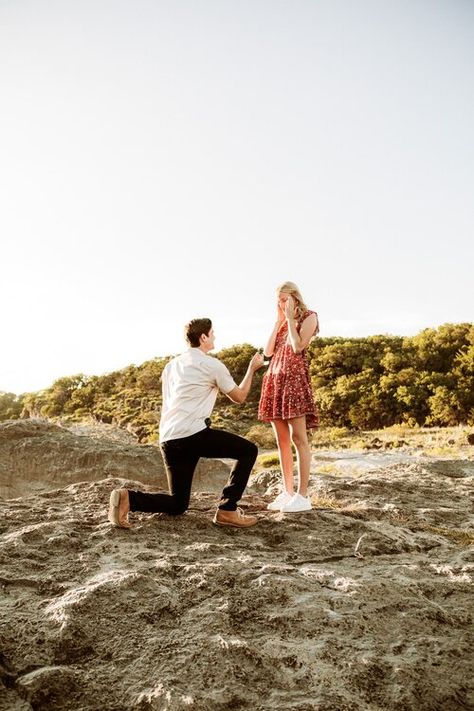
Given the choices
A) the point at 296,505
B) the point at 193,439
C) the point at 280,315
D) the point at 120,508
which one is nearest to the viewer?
the point at 120,508

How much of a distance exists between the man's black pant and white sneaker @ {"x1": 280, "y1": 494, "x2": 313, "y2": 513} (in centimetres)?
65

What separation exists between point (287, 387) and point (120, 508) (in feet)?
5.98

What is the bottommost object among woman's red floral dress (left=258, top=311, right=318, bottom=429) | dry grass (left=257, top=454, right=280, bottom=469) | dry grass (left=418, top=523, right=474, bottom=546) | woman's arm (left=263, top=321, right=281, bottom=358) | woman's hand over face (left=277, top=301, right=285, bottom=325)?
dry grass (left=257, top=454, right=280, bottom=469)

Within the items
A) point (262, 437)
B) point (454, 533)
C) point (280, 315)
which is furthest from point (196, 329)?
point (262, 437)

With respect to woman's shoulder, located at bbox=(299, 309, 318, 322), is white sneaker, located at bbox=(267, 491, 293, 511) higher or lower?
lower

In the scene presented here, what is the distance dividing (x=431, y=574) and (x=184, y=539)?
5.64 ft

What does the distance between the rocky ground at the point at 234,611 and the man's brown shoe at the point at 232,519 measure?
0.08 m

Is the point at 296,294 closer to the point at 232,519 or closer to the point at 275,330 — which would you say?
the point at 275,330

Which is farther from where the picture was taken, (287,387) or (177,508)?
(287,387)

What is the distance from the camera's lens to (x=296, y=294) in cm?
537

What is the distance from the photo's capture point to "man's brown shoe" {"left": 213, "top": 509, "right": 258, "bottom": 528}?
14.9 feet

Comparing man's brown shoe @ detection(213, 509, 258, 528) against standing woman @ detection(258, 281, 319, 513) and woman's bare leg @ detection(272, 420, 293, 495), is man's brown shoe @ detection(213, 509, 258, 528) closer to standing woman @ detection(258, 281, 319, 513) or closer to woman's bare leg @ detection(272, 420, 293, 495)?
standing woman @ detection(258, 281, 319, 513)

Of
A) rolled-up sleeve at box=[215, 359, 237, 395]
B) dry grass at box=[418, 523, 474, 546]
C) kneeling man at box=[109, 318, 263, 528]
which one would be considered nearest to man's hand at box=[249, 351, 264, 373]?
kneeling man at box=[109, 318, 263, 528]

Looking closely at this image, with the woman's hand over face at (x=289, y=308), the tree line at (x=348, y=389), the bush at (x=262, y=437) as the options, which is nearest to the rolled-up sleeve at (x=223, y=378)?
the woman's hand over face at (x=289, y=308)
